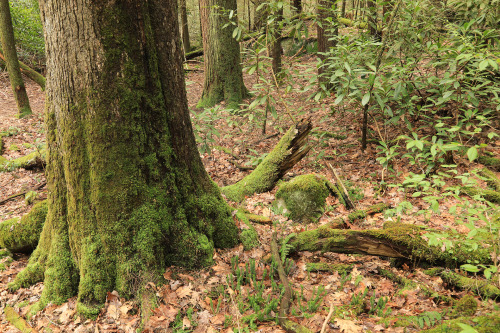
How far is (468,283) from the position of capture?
9.41 feet

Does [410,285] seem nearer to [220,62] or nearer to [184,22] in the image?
[220,62]

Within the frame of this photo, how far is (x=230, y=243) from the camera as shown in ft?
11.8

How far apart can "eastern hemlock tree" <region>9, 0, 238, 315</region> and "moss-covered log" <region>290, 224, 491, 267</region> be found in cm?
136

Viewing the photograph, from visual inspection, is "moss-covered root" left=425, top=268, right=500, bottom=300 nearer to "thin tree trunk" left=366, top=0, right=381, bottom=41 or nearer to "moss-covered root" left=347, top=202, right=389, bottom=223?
"moss-covered root" left=347, top=202, right=389, bottom=223

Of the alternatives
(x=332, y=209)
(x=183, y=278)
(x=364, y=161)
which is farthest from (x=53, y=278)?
(x=364, y=161)

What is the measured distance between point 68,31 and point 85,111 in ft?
2.24

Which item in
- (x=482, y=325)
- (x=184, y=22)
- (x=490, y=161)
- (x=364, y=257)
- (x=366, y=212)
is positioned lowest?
(x=364, y=257)

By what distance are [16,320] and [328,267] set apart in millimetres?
3131

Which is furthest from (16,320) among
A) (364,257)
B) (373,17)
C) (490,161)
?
(490,161)

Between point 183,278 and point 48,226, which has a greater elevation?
point 48,226

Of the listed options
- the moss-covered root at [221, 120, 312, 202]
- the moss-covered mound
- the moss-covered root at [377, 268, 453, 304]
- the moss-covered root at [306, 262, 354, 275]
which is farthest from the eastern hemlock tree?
the moss-covered root at [377, 268, 453, 304]

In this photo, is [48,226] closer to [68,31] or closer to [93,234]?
[93,234]

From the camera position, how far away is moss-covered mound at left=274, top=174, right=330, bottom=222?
450 centimetres

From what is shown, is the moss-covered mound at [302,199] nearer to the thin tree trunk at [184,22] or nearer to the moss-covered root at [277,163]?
the moss-covered root at [277,163]
